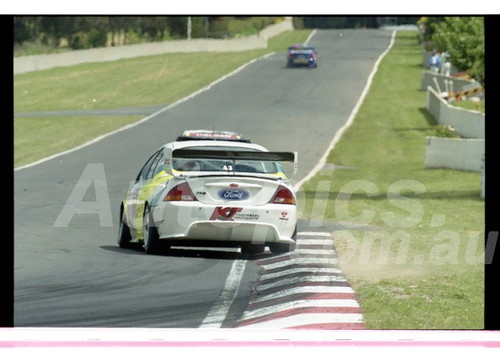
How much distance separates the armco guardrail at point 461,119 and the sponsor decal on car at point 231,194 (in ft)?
90.1

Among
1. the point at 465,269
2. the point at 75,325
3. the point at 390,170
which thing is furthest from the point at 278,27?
the point at 390,170

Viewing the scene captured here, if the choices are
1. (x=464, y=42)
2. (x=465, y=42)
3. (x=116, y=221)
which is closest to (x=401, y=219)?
(x=116, y=221)

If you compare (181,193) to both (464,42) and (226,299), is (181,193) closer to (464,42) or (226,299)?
(226,299)

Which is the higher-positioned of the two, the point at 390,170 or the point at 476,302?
the point at 476,302

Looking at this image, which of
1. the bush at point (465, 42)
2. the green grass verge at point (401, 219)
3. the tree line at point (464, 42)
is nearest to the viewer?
the green grass verge at point (401, 219)

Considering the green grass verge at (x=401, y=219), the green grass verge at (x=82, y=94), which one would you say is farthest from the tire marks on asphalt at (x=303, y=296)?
the green grass verge at (x=82, y=94)

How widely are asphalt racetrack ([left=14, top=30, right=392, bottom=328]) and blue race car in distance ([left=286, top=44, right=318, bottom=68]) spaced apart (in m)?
0.38

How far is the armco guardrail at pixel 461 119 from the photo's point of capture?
41469 mm

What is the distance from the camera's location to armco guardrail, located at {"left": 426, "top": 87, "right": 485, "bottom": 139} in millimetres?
41469

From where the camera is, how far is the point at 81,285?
15.6 m

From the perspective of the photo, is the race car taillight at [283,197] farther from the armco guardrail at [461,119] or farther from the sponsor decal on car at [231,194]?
the armco guardrail at [461,119]

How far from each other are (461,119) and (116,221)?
2074 centimetres

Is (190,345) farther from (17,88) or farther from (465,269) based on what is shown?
(17,88)
